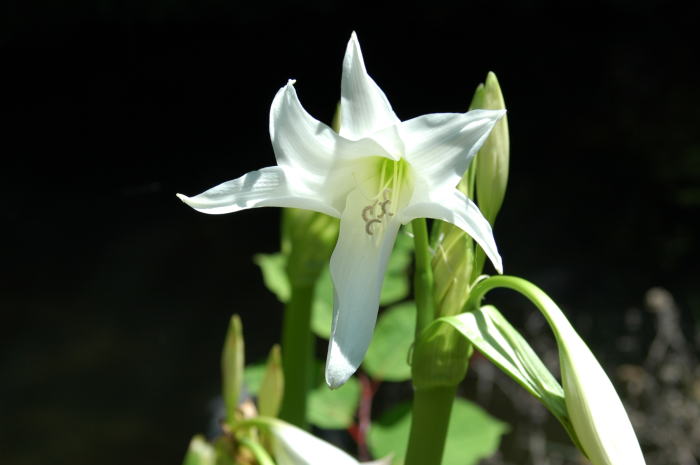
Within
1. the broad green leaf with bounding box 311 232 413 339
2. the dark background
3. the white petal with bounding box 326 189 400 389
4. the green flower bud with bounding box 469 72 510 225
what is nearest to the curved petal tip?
the white petal with bounding box 326 189 400 389

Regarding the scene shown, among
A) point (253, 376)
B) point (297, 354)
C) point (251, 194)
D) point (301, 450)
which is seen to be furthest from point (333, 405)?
point (251, 194)

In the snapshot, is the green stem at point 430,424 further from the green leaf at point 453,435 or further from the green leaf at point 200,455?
the green leaf at point 453,435

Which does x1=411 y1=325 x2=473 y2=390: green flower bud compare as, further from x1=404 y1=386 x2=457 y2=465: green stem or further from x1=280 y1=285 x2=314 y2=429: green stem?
x1=280 y1=285 x2=314 y2=429: green stem

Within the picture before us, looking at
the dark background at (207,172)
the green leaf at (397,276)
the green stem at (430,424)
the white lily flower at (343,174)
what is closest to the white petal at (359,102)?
the white lily flower at (343,174)

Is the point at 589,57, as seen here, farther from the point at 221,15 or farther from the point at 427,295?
the point at 427,295

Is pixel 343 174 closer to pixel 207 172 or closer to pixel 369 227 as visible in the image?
pixel 369 227

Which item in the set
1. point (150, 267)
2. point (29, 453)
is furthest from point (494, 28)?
point (29, 453)
